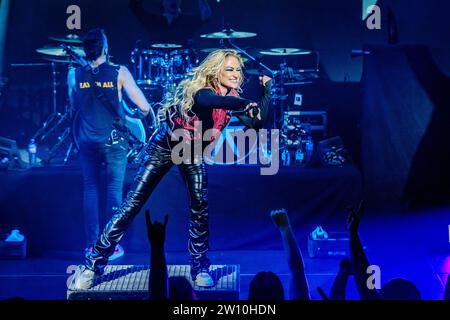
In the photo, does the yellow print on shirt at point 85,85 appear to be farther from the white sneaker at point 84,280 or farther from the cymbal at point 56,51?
the white sneaker at point 84,280

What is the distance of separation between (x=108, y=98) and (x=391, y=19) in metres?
3.48

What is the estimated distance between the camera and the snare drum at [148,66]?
801cm

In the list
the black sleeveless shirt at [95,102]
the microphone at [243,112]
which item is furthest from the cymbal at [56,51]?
the microphone at [243,112]

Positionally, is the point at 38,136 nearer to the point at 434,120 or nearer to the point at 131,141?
the point at 131,141

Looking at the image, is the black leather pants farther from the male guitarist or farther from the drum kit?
the drum kit

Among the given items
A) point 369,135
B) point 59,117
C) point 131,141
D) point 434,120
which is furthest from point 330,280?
point 59,117

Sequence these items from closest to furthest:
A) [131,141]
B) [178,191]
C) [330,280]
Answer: [330,280], [178,191], [131,141]

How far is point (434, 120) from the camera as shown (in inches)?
276

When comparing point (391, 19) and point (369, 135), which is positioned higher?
point (391, 19)

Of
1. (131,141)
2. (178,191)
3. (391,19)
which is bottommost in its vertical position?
(178,191)

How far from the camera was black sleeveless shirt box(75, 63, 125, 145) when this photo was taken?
631 cm

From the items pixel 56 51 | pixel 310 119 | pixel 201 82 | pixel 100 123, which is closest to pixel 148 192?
pixel 201 82

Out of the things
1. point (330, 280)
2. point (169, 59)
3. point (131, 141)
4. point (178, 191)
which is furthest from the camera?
point (169, 59)

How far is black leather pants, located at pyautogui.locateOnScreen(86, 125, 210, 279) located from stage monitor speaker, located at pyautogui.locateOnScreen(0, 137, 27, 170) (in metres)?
2.39
